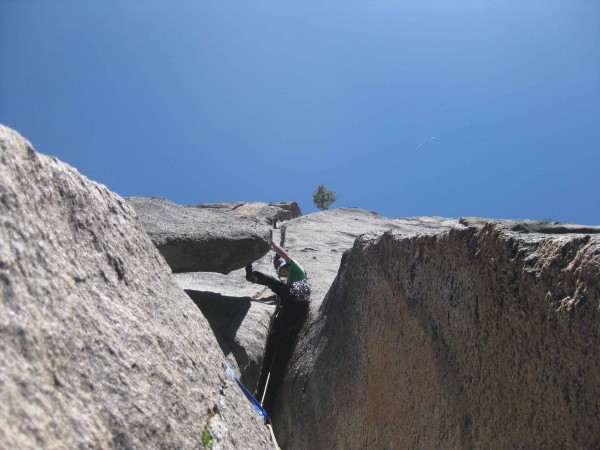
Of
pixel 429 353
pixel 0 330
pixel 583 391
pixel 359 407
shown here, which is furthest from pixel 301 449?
pixel 0 330

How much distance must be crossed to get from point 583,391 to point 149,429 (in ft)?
6.50

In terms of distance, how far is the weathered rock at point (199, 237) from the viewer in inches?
314

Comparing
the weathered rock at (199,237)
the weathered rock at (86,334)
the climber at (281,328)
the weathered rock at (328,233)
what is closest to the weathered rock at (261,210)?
the weathered rock at (328,233)

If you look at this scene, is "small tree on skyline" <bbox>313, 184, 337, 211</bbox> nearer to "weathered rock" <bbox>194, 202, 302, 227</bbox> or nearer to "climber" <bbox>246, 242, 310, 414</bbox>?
"weathered rock" <bbox>194, 202, 302, 227</bbox>

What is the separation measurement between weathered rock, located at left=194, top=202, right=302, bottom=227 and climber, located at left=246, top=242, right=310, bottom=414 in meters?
7.10

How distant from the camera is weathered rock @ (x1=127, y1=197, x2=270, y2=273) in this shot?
7.96 meters

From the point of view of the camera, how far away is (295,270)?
33.2 feet

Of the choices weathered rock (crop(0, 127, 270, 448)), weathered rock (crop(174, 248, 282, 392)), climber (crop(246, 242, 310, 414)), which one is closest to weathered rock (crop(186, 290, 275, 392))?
weathered rock (crop(174, 248, 282, 392))

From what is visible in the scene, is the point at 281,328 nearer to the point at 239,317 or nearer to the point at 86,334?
the point at 239,317

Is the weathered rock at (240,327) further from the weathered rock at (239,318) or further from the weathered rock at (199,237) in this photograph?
the weathered rock at (199,237)

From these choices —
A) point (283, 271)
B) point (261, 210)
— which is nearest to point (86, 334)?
point (283, 271)

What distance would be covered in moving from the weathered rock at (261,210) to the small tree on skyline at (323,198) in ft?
49.1

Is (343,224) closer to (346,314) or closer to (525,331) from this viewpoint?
(346,314)

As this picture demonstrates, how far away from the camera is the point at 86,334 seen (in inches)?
93.1
